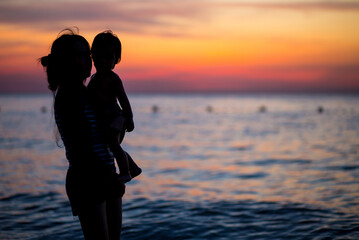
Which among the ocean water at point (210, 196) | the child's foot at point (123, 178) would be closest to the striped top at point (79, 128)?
the child's foot at point (123, 178)

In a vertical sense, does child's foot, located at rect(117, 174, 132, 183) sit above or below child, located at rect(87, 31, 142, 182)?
below

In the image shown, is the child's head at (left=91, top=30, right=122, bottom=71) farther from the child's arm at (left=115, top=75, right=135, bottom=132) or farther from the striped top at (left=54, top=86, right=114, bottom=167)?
the striped top at (left=54, top=86, right=114, bottom=167)

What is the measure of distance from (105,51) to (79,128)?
2.42ft

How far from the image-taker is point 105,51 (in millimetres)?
3047

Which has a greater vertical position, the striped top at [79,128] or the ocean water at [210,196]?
the striped top at [79,128]

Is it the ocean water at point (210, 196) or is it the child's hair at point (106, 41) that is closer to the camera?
the child's hair at point (106, 41)

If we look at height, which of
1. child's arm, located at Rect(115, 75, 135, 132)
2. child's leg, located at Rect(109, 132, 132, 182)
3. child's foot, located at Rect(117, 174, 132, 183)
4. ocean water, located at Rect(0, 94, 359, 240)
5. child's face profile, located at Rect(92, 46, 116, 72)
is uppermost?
child's face profile, located at Rect(92, 46, 116, 72)

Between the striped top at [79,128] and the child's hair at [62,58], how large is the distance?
0.43ft

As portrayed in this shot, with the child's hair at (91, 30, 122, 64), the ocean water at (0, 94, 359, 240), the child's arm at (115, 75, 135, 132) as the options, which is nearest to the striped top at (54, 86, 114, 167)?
the child's arm at (115, 75, 135, 132)

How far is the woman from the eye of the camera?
2.76 m

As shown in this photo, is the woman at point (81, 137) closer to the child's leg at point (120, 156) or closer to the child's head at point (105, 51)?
the child's leg at point (120, 156)

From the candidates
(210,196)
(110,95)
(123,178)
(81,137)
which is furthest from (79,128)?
(210,196)

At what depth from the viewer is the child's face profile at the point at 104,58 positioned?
3.05m

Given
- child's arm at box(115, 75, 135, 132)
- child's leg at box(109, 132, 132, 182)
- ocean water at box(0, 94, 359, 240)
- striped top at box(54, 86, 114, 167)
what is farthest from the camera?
ocean water at box(0, 94, 359, 240)
